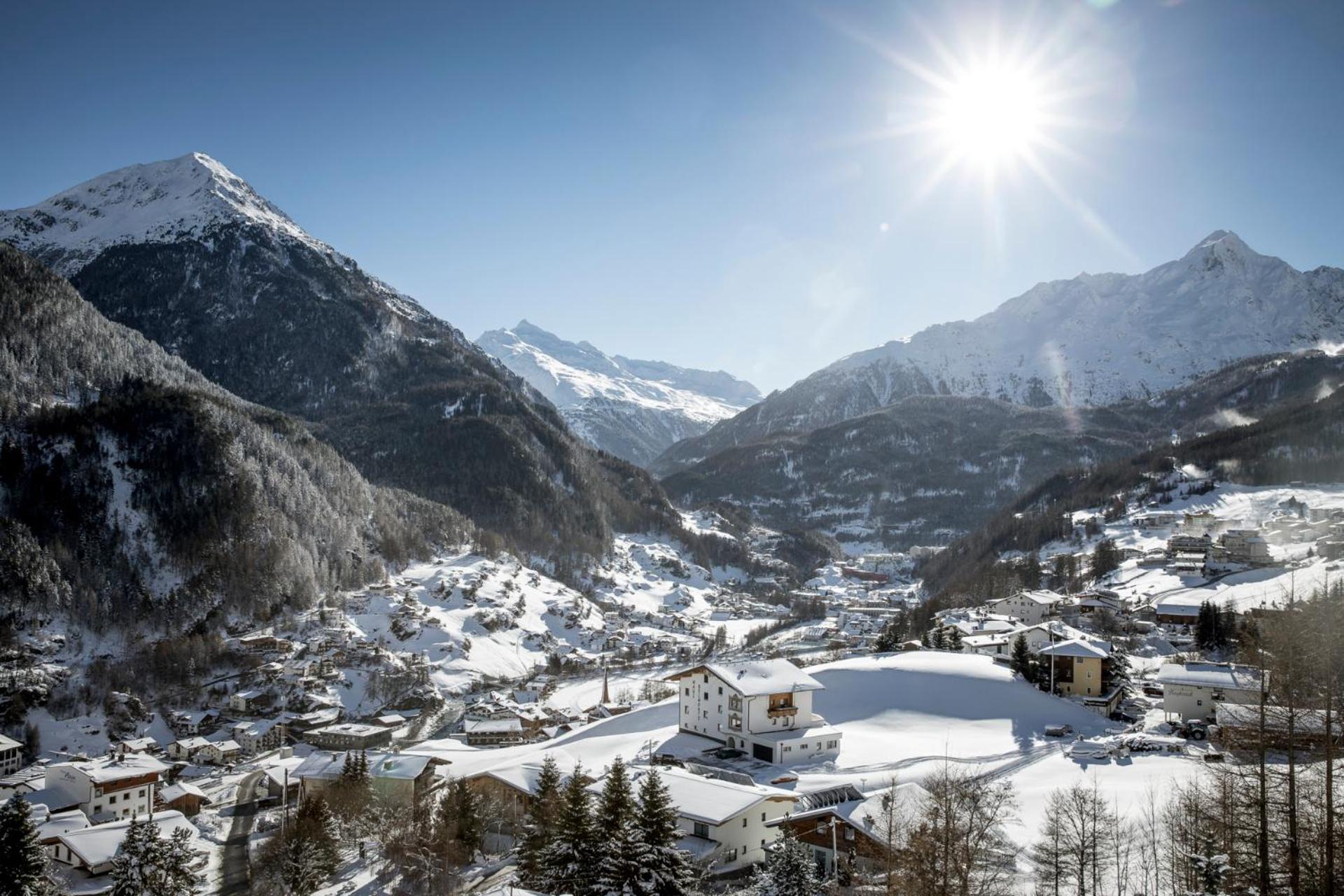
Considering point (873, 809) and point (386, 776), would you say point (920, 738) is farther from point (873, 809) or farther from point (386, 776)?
point (386, 776)

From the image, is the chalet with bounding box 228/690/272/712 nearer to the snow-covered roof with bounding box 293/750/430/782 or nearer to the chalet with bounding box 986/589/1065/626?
the snow-covered roof with bounding box 293/750/430/782

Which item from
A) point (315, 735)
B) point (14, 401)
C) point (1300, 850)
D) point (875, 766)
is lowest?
point (315, 735)

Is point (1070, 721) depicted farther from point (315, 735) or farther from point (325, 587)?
point (325, 587)

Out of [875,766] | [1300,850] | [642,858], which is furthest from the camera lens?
[875,766]

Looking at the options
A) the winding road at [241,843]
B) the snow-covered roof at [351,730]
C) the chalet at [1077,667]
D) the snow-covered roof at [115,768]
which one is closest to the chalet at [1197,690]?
the chalet at [1077,667]

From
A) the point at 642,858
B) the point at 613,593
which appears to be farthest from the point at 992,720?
the point at 613,593

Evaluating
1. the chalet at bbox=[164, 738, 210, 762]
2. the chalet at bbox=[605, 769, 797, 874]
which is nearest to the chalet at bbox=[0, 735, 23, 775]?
the chalet at bbox=[164, 738, 210, 762]

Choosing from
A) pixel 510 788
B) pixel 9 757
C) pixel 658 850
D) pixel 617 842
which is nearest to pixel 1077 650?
pixel 510 788
